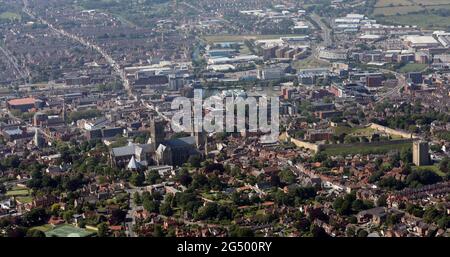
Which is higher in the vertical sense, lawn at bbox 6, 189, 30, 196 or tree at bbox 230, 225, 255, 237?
tree at bbox 230, 225, 255, 237

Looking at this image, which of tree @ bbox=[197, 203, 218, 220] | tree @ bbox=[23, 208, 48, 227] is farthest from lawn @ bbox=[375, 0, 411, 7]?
tree @ bbox=[23, 208, 48, 227]

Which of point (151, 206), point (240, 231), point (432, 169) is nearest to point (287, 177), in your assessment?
point (432, 169)

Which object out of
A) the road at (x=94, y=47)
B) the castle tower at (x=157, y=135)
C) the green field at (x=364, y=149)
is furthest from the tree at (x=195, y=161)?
the road at (x=94, y=47)

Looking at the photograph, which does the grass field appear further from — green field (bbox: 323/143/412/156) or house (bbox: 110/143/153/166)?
green field (bbox: 323/143/412/156)

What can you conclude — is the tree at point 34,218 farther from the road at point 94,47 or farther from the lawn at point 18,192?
the road at point 94,47

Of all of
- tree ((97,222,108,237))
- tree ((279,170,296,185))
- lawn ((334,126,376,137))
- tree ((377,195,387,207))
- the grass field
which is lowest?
lawn ((334,126,376,137))

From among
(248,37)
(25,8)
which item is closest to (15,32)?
(25,8)

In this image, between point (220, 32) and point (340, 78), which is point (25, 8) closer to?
point (220, 32)
